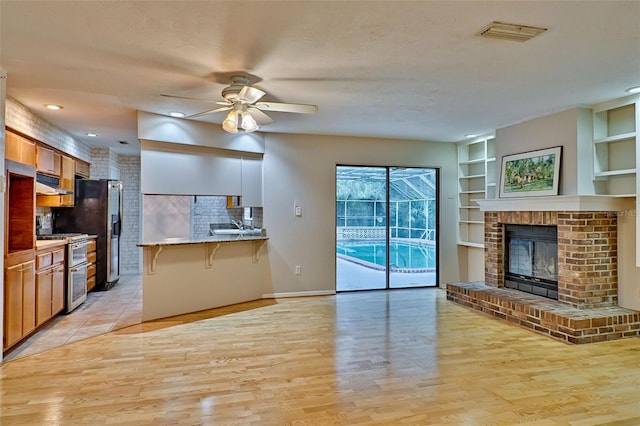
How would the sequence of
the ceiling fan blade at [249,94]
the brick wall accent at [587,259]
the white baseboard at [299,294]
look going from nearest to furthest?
the ceiling fan blade at [249,94] → the brick wall accent at [587,259] → the white baseboard at [299,294]

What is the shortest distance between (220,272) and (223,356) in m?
1.90

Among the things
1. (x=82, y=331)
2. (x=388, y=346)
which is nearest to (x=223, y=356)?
(x=388, y=346)

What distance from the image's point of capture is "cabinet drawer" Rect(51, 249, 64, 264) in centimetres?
432

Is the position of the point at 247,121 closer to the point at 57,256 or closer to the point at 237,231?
the point at 57,256

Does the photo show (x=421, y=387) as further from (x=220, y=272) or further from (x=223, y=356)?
(x=220, y=272)

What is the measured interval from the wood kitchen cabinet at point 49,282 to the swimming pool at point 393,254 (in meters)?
3.59

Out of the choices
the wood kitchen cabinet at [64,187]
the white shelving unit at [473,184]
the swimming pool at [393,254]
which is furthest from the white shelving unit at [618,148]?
the wood kitchen cabinet at [64,187]

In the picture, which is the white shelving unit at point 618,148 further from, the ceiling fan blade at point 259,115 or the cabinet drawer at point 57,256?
the cabinet drawer at point 57,256

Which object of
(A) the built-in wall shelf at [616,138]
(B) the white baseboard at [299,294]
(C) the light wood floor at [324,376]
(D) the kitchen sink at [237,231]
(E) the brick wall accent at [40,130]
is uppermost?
(E) the brick wall accent at [40,130]

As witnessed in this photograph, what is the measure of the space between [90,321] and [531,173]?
5322 millimetres

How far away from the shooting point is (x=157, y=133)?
4625 mm

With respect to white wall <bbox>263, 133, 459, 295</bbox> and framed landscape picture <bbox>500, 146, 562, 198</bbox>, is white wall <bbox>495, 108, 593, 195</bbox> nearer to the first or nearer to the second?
framed landscape picture <bbox>500, 146, 562, 198</bbox>

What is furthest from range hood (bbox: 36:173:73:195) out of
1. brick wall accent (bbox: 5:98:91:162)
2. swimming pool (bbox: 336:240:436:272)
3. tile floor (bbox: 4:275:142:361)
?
swimming pool (bbox: 336:240:436:272)

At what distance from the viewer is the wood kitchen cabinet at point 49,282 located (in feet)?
13.0
